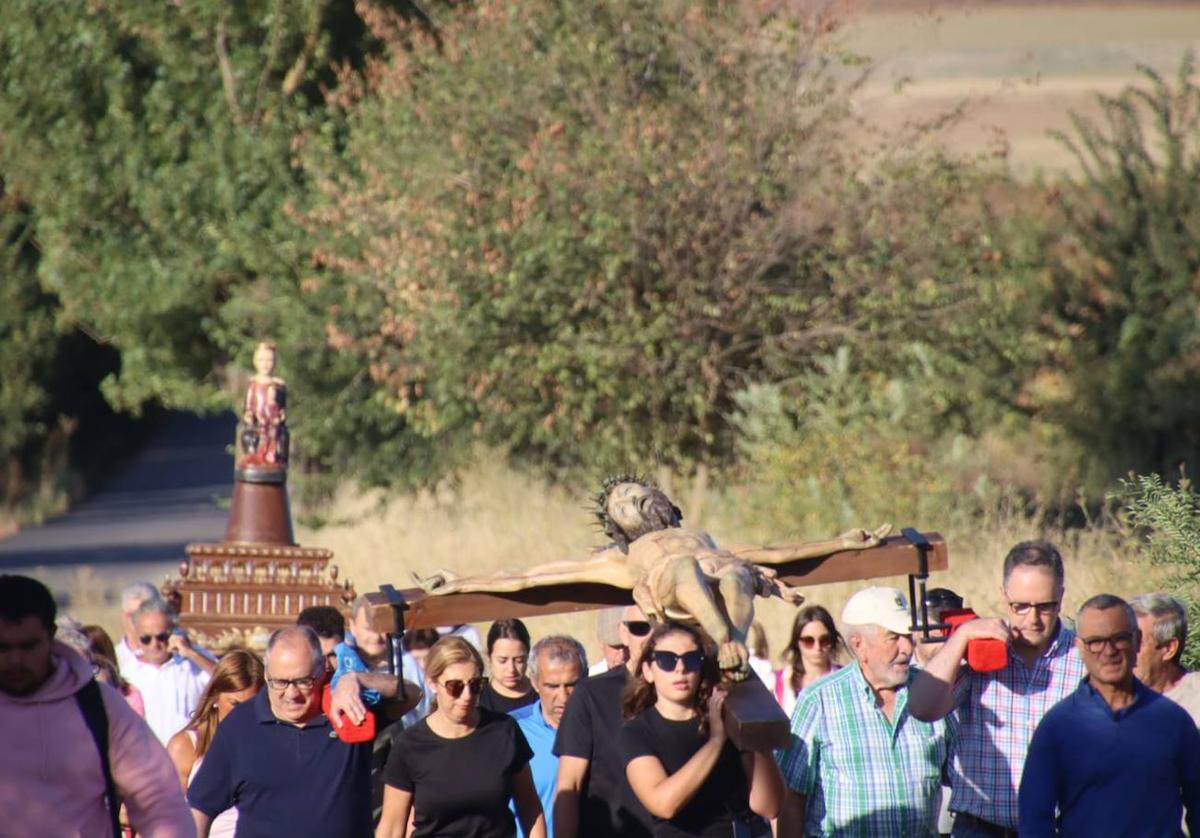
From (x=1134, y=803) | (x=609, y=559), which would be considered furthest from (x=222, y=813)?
(x=1134, y=803)

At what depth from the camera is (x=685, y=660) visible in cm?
559

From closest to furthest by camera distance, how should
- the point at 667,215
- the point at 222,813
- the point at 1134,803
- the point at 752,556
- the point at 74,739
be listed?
the point at 74,739 → the point at 1134,803 → the point at 752,556 → the point at 222,813 → the point at 667,215

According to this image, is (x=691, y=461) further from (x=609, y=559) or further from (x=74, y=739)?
(x=74, y=739)

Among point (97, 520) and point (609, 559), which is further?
point (97, 520)

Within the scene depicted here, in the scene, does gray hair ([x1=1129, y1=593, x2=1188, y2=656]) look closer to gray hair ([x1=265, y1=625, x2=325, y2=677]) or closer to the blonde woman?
the blonde woman

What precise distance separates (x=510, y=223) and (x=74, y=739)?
13.8 meters

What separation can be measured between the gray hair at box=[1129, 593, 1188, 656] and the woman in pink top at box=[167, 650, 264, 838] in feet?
10.6

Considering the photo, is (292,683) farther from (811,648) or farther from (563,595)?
(811,648)

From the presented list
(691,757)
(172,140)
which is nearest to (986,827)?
(691,757)

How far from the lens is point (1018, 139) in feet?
110

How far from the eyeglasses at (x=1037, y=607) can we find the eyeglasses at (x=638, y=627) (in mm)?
1157

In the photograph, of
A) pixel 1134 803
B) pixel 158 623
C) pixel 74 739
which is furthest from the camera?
pixel 158 623

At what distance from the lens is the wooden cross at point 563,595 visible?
6.12m

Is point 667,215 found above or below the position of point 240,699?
above
